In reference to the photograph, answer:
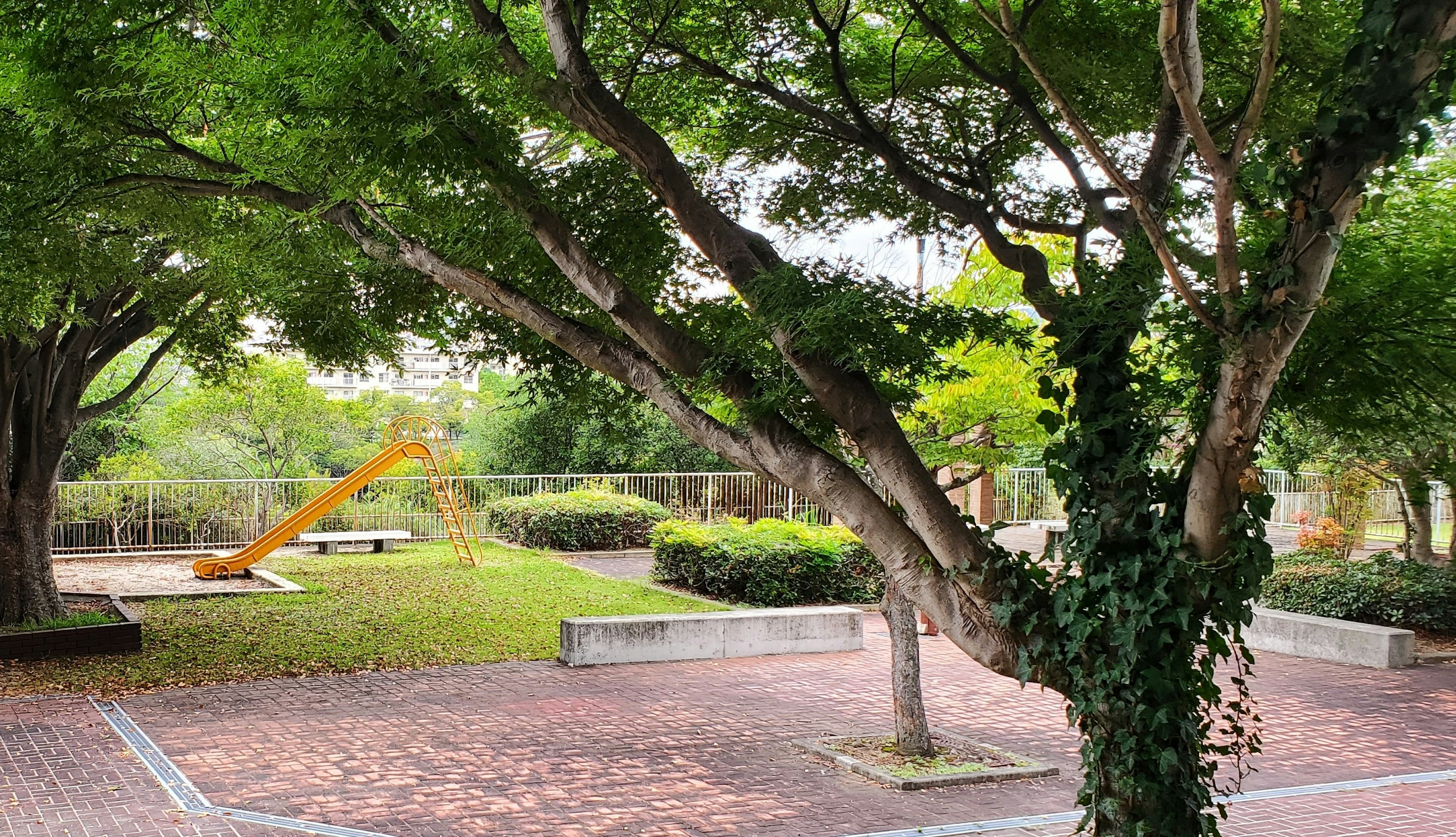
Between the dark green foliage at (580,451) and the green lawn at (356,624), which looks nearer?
the green lawn at (356,624)

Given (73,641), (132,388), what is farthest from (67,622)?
(132,388)

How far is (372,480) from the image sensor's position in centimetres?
2203

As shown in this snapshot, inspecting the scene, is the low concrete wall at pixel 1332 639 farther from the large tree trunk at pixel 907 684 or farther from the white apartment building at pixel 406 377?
the white apartment building at pixel 406 377

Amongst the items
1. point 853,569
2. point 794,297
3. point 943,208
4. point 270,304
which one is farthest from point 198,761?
point 853,569

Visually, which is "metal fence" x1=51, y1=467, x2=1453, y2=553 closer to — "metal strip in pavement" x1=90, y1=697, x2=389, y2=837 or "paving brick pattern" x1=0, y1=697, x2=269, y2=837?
"metal strip in pavement" x1=90, y1=697, x2=389, y2=837

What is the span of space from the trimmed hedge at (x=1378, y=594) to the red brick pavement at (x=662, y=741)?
150cm

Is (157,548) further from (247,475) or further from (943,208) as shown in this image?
(943,208)

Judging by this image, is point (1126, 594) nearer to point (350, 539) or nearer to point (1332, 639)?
point (1332, 639)

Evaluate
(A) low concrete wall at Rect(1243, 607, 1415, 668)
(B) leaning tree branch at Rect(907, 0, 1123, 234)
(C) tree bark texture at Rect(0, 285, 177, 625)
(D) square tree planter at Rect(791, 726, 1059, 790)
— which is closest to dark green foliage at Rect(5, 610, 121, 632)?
(C) tree bark texture at Rect(0, 285, 177, 625)

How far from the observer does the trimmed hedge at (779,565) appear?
16344 millimetres

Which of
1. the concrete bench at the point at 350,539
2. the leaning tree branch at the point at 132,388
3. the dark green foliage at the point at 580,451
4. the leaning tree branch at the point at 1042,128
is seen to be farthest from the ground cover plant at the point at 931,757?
the dark green foliage at the point at 580,451

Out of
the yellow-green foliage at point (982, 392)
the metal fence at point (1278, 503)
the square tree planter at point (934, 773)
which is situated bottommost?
the square tree planter at point (934, 773)

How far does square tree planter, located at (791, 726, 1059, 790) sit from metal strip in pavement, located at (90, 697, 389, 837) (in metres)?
3.35

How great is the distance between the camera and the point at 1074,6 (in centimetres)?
766
